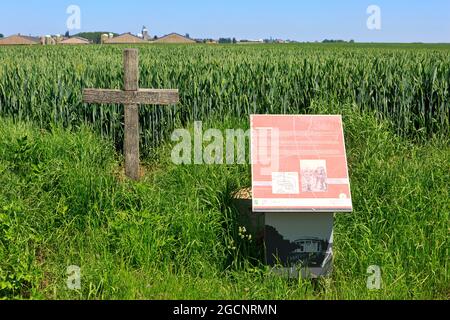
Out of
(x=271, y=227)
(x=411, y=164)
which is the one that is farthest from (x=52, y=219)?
(x=411, y=164)

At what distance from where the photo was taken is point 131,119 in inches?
227

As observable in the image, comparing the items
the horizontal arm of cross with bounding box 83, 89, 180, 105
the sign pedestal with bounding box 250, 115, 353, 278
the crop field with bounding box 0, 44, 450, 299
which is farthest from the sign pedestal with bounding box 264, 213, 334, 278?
the horizontal arm of cross with bounding box 83, 89, 180, 105

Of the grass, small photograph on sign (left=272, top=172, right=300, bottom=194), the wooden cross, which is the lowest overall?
the grass

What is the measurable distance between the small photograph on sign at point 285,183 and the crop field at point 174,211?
0.60 meters

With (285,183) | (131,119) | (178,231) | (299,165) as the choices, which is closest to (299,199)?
(285,183)

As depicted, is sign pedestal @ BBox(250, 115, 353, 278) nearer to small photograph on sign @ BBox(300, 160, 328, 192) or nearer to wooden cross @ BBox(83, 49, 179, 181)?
small photograph on sign @ BBox(300, 160, 328, 192)

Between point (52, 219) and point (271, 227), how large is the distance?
76.7 inches

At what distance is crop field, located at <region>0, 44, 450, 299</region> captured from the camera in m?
3.80

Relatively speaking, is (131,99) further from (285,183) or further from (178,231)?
(285,183)

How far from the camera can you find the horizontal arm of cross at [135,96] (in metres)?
5.68

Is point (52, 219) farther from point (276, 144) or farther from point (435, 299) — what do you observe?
point (435, 299)

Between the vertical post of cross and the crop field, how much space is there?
0.18m

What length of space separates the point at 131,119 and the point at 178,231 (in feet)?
6.02

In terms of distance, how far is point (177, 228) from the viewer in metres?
4.42
